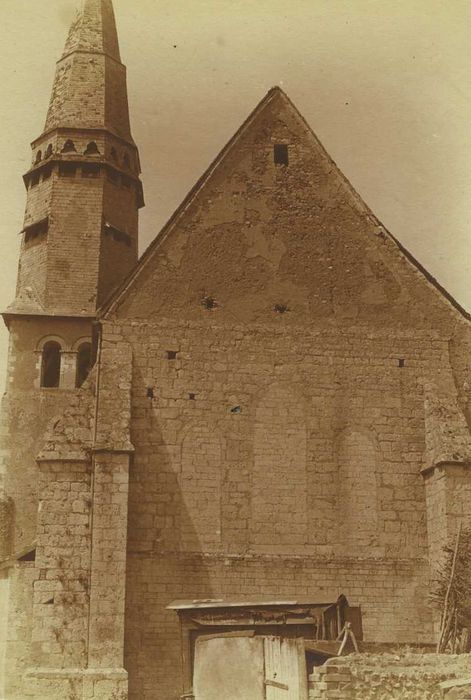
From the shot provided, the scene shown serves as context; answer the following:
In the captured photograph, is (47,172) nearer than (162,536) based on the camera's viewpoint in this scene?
No

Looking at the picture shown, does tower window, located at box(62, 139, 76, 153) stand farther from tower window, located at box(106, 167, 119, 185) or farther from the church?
the church

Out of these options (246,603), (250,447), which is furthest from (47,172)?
(246,603)

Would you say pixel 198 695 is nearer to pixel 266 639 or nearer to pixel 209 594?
pixel 266 639

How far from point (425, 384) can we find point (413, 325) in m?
1.12

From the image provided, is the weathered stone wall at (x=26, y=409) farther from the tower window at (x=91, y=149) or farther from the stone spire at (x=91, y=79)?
the stone spire at (x=91, y=79)

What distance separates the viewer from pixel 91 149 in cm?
2820

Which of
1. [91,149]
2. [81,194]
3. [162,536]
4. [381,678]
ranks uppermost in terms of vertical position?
[91,149]

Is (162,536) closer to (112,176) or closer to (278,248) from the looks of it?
(278,248)

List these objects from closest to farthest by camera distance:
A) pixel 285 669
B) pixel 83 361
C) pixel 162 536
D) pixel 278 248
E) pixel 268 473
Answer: pixel 285 669 → pixel 162 536 → pixel 268 473 → pixel 278 248 → pixel 83 361

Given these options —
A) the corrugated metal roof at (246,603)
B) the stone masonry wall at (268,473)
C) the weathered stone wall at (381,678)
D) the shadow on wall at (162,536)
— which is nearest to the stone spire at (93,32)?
the stone masonry wall at (268,473)

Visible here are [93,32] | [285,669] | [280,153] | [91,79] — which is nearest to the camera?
[285,669]

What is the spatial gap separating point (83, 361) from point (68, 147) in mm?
5708

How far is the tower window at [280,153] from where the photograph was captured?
19.9 m

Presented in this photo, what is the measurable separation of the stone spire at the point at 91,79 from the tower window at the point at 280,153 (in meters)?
9.61
